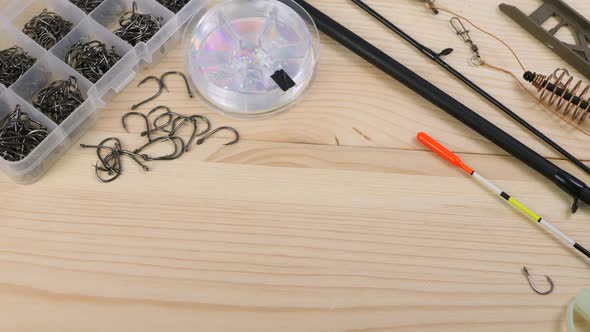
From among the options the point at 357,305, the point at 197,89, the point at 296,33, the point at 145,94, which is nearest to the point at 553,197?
the point at 357,305

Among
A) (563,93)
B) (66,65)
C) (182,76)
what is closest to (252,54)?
(182,76)

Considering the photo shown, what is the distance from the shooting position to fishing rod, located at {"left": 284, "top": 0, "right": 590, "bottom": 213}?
4.07 ft

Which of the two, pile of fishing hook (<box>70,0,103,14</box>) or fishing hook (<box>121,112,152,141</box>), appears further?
pile of fishing hook (<box>70,0,103,14</box>)

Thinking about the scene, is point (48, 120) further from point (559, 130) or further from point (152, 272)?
point (559, 130)

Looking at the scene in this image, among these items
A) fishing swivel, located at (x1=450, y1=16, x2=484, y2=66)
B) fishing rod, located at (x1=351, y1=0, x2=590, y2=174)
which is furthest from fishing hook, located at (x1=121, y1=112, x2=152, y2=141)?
fishing swivel, located at (x1=450, y1=16, x2=484, y2=66)

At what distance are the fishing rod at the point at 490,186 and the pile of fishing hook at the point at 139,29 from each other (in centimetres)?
64

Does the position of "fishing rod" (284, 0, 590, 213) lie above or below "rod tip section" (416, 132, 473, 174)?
above

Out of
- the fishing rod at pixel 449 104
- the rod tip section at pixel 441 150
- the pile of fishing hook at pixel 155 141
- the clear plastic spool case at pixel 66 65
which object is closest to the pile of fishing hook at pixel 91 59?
the clear plastic spool case at pixel 66 65

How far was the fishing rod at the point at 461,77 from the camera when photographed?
1293 mm

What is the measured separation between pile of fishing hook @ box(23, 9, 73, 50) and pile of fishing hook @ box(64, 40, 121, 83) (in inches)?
2.0

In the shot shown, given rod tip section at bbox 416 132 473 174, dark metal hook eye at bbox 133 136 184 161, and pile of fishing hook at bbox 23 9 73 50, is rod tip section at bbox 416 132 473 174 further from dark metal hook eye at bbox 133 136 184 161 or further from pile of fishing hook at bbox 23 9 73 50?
pile of fishing hook at bbox 23 9 73 50

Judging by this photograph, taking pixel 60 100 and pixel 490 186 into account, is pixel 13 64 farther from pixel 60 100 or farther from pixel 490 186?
pixel 490 186

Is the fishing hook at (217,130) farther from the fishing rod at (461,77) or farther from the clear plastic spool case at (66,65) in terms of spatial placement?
the fishing rod at (461,77)

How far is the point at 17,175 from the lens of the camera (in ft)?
3.89
